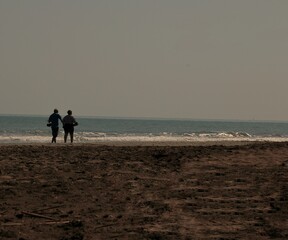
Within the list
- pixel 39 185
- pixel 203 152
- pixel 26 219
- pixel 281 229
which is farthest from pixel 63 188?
pixel 203 152

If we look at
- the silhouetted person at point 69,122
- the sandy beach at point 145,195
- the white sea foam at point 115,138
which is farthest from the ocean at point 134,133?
the sandy beach at point 145,195

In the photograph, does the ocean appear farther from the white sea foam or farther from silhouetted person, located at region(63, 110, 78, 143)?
silhouetted person, located at region(63, 110, 78, 143)

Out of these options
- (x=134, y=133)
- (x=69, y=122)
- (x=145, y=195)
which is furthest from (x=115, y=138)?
(x=145, y=195)

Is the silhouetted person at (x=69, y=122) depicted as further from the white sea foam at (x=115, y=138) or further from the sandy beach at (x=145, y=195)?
the sandy beach at (x=145, y=195)

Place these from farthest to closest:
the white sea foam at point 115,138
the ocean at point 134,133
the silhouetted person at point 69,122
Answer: the ocean at point 134,133 < the white sea foam at point 115,138 < the silhouetted person at point 69,122

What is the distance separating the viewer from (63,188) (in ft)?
40.2

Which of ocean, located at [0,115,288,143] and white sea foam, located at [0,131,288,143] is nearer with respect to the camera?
white sea foam, located at [0,131,288,143]

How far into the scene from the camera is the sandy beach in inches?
378

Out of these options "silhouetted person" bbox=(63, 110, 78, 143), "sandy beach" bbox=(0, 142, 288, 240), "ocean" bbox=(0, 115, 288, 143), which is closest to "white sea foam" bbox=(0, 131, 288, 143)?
"ocean" bbox=(0, 115, 288, 143)

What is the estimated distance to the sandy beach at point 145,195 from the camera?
9609 millimetres

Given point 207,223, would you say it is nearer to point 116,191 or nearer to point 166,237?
point 166,237

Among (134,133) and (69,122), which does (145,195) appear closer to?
(69,122)

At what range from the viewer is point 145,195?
1171 cm

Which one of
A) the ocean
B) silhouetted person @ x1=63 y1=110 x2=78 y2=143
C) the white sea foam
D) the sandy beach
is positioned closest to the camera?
the sandy beach
